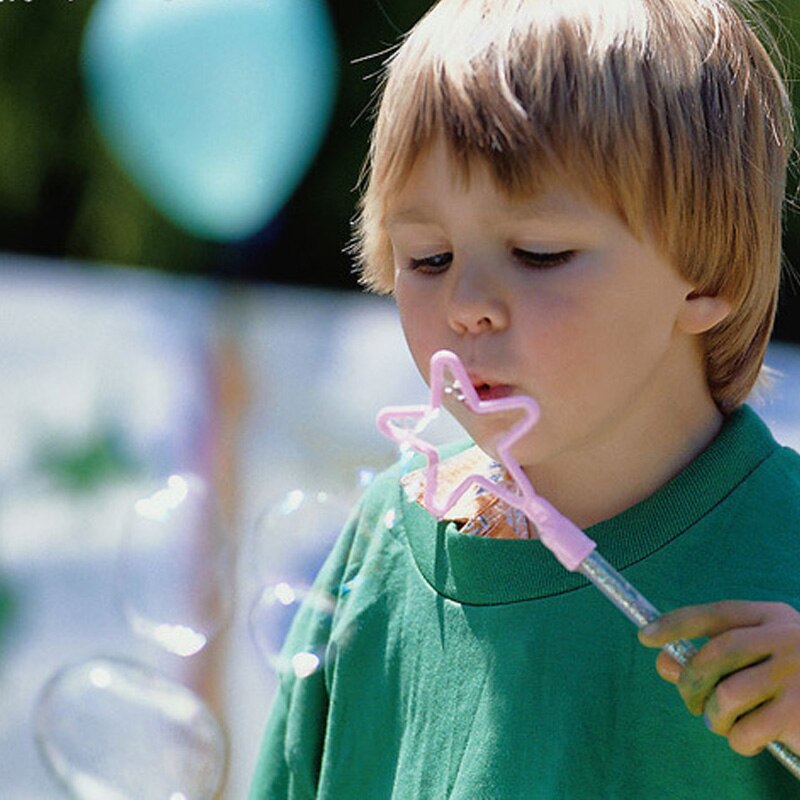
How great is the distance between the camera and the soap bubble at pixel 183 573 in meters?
1.41

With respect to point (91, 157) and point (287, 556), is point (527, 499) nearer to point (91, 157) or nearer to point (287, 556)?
point (287, 556)

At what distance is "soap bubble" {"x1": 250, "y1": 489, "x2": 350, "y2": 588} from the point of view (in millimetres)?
1301

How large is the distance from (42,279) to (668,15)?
6.84 ft

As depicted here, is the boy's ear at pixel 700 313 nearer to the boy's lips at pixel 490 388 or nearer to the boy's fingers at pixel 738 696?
the boy's lips at pixel 490 388

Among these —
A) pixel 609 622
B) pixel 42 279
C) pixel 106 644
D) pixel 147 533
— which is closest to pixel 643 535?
pixel 609 622

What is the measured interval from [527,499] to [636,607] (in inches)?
3.2

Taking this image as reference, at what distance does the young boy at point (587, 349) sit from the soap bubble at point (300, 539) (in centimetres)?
27

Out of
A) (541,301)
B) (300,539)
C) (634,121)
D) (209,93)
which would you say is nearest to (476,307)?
(541,301)

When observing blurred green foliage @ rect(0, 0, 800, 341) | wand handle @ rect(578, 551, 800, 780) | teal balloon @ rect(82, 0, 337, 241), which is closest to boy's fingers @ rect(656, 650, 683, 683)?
wand handle @ rect(578, 551, 800, 780)

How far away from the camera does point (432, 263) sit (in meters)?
0.96

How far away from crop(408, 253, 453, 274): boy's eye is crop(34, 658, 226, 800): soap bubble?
1.73 ft

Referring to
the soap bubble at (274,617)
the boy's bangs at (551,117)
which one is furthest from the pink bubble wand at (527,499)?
the soap bubble at (274,617)

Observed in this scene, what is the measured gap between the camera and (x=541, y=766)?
92 centimetres

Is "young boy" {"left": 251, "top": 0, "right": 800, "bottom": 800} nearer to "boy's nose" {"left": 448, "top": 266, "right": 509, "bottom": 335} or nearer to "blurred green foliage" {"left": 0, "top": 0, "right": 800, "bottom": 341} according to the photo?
"boy's nose" {"left": 448, "top": 266, "right": 509, "bottom": 335}
